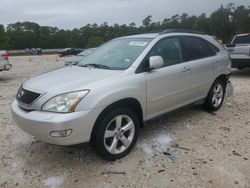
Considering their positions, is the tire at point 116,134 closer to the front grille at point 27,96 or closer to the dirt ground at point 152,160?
the dirt ground at point 152,160

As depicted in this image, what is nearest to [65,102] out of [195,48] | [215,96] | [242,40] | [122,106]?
[122,106]

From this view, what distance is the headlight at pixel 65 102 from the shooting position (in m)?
3.69

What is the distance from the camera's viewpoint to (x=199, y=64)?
559 centimetres

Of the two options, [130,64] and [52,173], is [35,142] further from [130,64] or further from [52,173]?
[130,64]

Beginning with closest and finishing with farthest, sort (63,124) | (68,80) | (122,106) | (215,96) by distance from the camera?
(63,124)
(68,80)
(122,106)
(215,96)

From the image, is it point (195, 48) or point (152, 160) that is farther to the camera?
point (195, 48)

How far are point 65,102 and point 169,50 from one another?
2123 millimetres

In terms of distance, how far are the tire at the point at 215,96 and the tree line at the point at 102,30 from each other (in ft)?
216

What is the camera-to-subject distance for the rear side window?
5.47m

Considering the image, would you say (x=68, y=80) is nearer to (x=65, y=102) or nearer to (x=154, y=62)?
(x=65, y=102)

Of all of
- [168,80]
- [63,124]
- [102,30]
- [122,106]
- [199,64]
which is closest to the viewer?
[63,124]

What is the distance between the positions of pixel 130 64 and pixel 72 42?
9239 centimetres

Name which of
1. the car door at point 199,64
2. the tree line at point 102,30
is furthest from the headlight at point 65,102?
the tree line at point 102,30

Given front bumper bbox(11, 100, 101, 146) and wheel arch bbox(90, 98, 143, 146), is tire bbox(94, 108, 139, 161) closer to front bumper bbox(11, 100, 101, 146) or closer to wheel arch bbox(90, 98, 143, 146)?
wheel arch bbox(90, 98, 143, 146)
